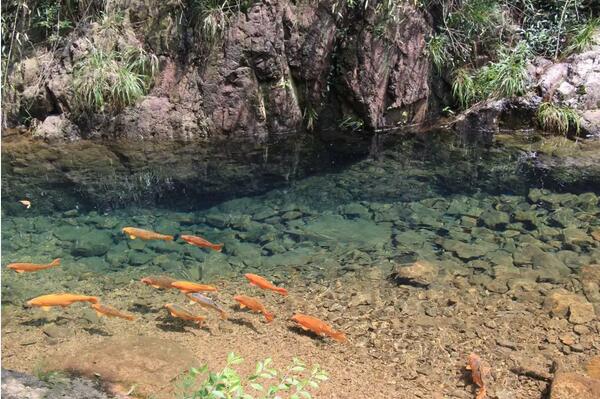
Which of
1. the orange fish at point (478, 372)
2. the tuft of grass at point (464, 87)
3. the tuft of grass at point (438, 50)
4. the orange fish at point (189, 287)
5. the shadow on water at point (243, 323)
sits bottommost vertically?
the orange fish at point (478, 372)

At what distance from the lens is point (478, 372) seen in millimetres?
4141

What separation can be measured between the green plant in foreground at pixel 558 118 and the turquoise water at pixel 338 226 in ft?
6.63

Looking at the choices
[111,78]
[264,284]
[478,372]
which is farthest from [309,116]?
[478,372]

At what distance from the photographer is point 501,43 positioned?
11.1 metres

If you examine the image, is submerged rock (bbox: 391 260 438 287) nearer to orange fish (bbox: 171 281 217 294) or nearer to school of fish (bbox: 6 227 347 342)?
school of fish (bbox: 6 227 347 342)

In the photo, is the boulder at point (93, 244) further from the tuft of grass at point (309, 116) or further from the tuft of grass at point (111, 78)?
the tuft of grass at point (309, 116)

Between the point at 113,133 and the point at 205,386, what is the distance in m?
8.80

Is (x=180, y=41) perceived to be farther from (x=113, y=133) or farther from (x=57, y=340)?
(x=57, y=340)

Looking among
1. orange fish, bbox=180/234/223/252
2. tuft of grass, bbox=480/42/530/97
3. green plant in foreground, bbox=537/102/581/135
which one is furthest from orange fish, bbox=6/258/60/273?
green plant in foreground, bbox=537/102/581/135

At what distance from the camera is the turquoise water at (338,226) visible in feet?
19.8

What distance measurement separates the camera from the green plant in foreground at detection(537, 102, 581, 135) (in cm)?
1031

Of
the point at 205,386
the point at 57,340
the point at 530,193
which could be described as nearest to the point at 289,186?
the point at 530,193

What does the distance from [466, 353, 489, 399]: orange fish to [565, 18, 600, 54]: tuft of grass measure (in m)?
8.73

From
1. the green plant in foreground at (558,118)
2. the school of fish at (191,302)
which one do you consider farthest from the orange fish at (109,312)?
the green plant in foreground at (558,118)
